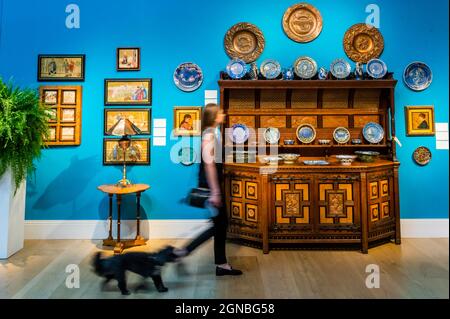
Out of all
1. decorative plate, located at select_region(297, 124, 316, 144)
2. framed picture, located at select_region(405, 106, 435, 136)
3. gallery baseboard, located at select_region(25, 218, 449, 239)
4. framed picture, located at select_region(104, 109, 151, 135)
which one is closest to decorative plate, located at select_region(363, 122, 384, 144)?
framed picture, located at select_region(405, 106, 435, 136)

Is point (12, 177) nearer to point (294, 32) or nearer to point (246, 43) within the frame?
point (246, 43)

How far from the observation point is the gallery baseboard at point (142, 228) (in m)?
3.91

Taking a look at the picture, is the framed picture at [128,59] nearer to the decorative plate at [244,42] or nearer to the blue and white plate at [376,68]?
the decorative plate at [244,42]

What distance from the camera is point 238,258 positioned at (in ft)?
10.7

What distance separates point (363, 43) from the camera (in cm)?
400

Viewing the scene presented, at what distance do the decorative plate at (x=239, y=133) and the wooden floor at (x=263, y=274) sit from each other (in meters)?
1.23

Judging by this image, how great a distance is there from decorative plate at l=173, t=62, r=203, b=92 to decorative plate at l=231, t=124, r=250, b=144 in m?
0.72

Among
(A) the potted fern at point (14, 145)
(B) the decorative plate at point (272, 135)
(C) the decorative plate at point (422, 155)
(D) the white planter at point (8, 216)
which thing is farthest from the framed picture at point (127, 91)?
(C) the decorative plate at point (422, 155)

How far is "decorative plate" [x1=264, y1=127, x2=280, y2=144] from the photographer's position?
3930 mm

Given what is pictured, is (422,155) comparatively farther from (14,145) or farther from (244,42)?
(14,145)

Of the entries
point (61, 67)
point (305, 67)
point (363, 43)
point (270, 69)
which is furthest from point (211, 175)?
point (363, 43)

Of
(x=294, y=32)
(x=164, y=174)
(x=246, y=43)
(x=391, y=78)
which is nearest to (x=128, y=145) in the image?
(x=164, y=174)
